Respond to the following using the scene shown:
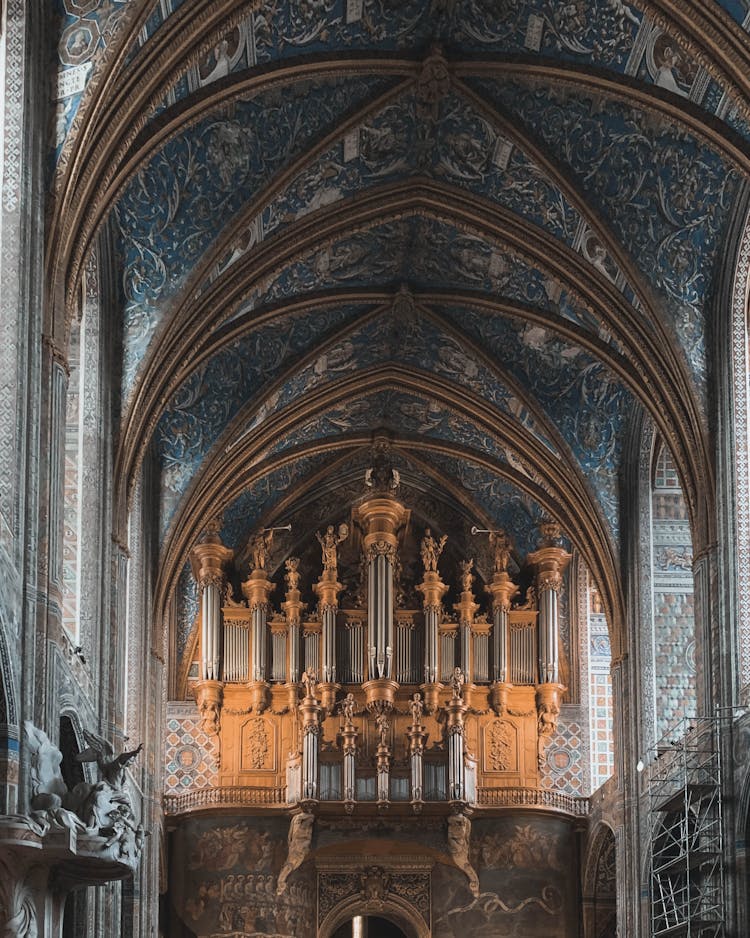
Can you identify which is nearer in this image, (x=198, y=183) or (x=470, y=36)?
(x=470, y=36)

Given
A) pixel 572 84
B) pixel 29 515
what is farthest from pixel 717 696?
pixel 29 515

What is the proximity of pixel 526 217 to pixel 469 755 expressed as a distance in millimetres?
13105

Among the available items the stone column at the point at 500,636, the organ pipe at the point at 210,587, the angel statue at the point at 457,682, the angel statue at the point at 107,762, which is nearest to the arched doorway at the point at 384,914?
the angel statue at the point at 457,682

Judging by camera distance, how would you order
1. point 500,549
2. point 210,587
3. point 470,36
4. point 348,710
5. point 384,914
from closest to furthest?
point 470,36 < point 384,914 < point 348,710 < point 210,587 < point 500,549

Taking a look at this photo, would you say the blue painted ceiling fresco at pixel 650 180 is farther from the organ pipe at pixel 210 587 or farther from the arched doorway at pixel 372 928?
the arched doorway at pixel 372 928

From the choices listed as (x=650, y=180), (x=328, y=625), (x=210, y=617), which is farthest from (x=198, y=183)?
(x=210, y=617)

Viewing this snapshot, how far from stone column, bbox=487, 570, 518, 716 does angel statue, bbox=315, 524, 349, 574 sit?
3.32 metres

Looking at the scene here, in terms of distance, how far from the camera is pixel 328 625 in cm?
4019

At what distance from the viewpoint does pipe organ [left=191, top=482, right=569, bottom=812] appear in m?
39.1

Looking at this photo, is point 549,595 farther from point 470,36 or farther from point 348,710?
point 470,36

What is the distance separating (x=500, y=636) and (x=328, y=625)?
3.63 m

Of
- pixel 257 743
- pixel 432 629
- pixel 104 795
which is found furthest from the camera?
pixel 432 629

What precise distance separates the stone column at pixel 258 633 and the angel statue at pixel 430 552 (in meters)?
3.32

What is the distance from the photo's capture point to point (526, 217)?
30.7 metres
